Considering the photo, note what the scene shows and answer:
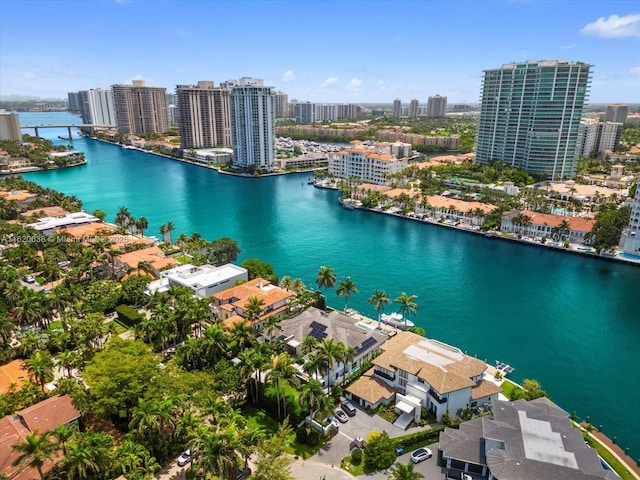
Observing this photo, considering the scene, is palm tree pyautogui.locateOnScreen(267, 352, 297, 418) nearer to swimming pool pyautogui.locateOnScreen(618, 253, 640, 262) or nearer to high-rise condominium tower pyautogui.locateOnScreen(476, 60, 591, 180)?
swimming pool pyautogui.locateOnScreen(618, 253, 640, 262)

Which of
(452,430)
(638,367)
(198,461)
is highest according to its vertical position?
(198,461)

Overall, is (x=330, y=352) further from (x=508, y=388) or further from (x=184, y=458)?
(x=508, y=388)

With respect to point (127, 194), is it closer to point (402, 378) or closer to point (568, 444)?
point (402, 378)

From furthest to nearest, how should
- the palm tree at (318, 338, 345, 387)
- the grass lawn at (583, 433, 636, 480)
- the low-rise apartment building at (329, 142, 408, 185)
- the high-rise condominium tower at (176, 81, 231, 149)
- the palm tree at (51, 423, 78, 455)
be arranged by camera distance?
the high-rise condominium tower at (176, 81, 231, 149) → the low-rise apartment building at (329, 142, 408, 185) → the palm tree at (318, 338, 345, 387) → the grass lawn at (583, 433, 636, 480) → the palm tree at (51, 423, 78, 455)

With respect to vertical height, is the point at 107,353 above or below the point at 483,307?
above

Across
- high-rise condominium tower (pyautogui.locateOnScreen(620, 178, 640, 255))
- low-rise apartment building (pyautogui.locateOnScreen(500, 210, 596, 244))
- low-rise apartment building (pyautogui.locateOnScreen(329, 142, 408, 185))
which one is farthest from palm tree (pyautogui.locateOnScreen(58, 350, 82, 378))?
low-rise apartment building (pyautogui.locateOnScreen(329, 142, 408, 185))

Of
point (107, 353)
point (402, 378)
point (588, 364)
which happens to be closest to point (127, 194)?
point (107, 353)
